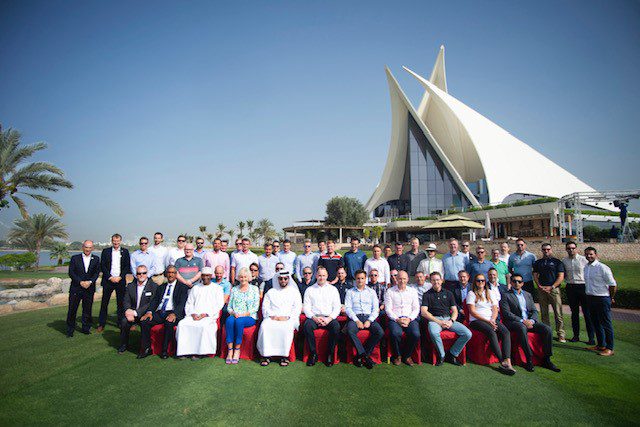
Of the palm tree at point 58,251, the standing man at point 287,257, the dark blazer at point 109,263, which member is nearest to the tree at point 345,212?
the palm tree at point 58,251

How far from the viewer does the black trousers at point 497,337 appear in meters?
4.35

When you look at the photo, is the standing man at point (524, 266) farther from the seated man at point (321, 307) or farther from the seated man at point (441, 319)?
the seated man at point (321, 307)

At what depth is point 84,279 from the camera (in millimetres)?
5980

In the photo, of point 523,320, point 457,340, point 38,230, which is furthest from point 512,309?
point 38,230

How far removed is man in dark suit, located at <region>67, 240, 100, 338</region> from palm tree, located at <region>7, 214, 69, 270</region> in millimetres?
28154

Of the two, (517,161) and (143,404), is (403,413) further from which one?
(517,161)

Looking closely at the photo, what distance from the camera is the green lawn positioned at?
10.1ft

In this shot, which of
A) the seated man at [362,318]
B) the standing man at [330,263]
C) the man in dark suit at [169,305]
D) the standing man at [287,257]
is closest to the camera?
the seated man at [362,318]

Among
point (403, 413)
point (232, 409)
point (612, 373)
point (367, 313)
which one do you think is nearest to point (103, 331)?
point (232, 409)

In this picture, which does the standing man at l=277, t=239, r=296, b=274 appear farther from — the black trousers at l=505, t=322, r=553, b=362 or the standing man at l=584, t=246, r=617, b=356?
the standing man at l=584, t=246, r=617, b=356

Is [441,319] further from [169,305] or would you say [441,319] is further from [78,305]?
[78,305]

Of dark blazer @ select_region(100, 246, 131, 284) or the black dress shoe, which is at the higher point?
dark blazer @ select_region(100, 246, 131, 284)

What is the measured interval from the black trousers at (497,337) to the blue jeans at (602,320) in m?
1.74

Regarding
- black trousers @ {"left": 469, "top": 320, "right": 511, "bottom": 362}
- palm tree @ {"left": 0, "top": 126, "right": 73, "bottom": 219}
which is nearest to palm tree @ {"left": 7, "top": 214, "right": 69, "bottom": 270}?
palm tree @ {"left": 0, "top": 126, "right": 73, "bottom": 219}
